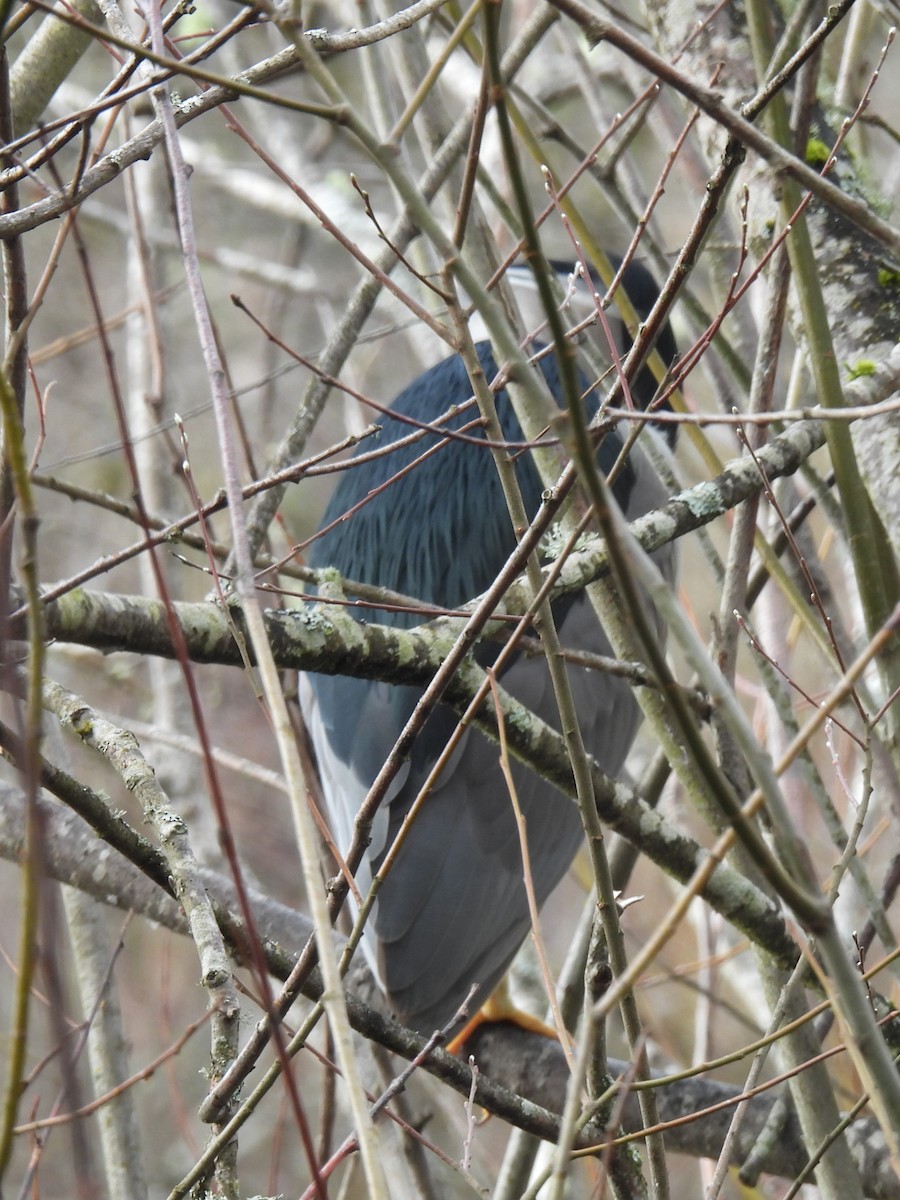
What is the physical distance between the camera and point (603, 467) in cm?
259

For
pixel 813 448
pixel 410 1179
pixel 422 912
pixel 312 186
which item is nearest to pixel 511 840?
pixel 422 912

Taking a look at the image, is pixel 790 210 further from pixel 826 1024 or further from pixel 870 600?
pixel 826 1024

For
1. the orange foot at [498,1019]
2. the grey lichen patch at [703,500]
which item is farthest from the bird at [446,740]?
the grey lichen patch at [703,500]

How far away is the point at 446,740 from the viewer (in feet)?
7.36

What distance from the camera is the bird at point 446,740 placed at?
226 cm

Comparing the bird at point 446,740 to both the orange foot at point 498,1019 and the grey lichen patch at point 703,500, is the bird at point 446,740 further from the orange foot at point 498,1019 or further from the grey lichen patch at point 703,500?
the grey lichen patch at point 703,500

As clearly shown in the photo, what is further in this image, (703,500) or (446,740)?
(446,740)

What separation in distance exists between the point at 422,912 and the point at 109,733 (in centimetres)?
134

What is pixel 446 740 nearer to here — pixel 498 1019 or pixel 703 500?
pixel 498 1019

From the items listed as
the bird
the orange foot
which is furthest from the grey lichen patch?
the orange foot

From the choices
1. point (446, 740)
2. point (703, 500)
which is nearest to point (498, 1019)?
point (446, 740)

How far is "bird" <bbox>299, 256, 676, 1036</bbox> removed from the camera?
89.0 inches

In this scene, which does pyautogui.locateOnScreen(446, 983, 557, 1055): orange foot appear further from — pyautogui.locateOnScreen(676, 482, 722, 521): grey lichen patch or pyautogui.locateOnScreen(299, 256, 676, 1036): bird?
pyautogui.locateOnScreen(676, 482, 722, 521): grey lichen patch

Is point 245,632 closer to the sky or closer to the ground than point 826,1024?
closer to the sky
